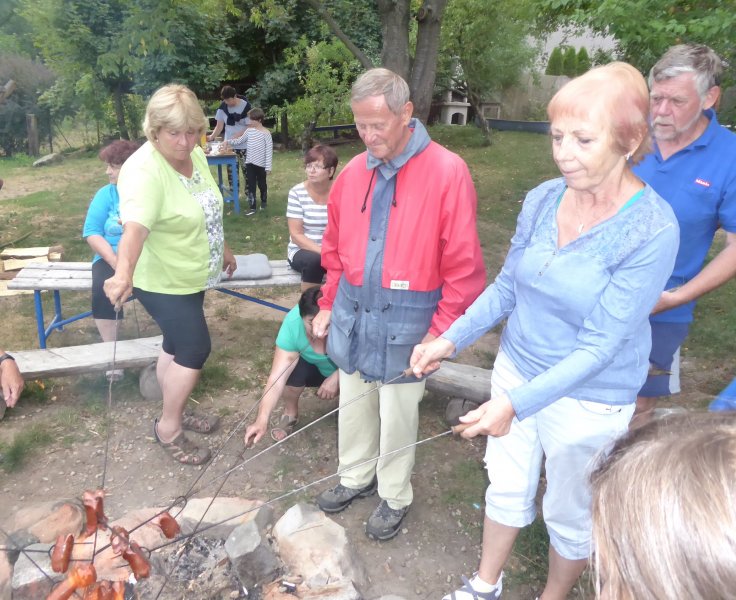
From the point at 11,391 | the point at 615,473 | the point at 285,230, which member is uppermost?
the point at 615,473

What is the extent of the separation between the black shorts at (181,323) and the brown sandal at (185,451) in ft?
1.77

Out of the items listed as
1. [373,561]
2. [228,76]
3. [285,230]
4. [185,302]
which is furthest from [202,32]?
[373,561]

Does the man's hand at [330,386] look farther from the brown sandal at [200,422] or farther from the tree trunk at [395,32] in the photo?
the tree trunk at [395,32]

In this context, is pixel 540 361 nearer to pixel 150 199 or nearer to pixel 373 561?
pixel 373 561

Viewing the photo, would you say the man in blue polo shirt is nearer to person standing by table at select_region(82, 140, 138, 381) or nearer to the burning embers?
the burning embers

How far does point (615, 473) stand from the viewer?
914mm

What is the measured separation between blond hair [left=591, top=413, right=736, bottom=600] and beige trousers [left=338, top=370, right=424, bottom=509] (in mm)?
1781

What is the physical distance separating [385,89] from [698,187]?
133 cm

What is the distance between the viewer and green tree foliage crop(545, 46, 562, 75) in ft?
68.3

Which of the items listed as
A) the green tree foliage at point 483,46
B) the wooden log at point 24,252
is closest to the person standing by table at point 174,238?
the wooden log at point 24,252

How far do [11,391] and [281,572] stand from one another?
1.34m

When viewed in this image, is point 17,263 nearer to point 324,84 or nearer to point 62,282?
point 62,282

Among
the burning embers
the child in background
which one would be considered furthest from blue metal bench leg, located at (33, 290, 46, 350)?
the child in background

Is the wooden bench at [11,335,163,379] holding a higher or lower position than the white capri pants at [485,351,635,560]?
lower
